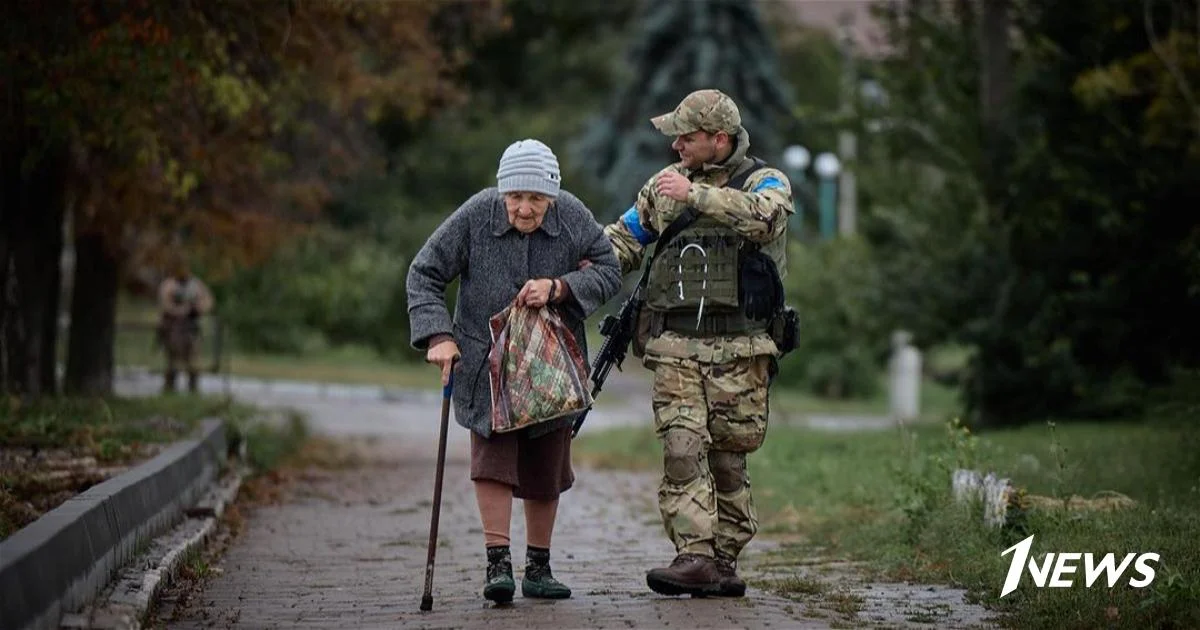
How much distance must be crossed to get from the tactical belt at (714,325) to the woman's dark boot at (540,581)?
1.11 metres

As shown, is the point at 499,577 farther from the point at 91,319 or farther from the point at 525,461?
the point at 91,319

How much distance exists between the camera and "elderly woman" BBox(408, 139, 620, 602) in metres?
8.78

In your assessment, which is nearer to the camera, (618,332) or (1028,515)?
(618,332)

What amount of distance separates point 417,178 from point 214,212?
31202 mm

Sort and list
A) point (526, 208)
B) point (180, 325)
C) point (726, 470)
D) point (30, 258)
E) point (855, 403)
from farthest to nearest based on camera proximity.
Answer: point (855, 403) → point (180, 325) → point (30, 258) → point (726, 470) → point (526, 208)

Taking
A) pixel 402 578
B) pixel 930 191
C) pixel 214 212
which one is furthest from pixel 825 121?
pixel 402 578

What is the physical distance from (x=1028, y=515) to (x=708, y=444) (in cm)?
189

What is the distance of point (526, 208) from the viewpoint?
8.79m

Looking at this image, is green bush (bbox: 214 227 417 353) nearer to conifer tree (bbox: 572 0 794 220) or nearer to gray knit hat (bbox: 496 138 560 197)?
conifer tree (bbox: 572 0 794 220)

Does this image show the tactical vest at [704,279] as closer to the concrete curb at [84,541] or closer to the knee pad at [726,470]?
the knee pad at [726,470]

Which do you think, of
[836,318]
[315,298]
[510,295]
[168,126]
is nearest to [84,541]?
[510,295]

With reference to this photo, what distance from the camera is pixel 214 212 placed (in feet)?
68.5

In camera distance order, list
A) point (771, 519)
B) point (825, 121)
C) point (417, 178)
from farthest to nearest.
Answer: point (417, 178)
point (825, 121)
point (771, 519)

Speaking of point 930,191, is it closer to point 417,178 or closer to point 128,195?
point 128,195
